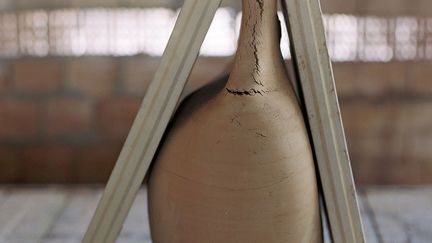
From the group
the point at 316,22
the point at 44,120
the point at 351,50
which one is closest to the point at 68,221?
the point at 44,120

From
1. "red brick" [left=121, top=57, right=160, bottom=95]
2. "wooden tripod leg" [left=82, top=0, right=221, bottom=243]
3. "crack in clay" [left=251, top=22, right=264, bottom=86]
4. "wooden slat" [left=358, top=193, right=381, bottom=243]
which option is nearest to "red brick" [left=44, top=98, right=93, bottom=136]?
"red brick" [left=121, top=57, right=160, bottom=95]

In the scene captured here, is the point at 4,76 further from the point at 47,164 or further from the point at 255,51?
the point at 255,51

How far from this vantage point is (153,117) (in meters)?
1.20

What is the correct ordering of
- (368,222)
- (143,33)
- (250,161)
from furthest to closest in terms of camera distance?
(143,33)
(368,222)
(250,161)

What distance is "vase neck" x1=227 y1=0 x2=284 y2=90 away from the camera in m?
1.19

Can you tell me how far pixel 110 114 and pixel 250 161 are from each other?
115 cm

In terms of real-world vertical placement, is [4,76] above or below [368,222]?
above

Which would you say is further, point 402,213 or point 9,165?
point 9,165

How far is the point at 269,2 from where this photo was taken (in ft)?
3.90

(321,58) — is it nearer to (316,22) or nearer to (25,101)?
(316,22)

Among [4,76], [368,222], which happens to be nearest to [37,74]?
[4,76]

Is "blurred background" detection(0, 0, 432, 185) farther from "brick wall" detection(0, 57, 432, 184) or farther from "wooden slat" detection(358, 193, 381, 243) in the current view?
"wooden slat" detection(358, 193, 381, 243)

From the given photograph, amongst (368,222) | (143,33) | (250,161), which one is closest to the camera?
(250,161)

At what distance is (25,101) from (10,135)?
120 millimetres
